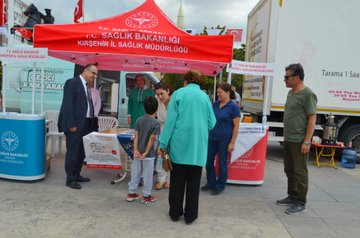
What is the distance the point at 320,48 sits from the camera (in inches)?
296

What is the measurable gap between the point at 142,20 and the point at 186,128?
2.29 meters

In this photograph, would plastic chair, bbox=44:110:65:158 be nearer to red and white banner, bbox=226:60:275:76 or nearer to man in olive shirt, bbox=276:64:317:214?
red and white banner, bbox=226:60:275:76

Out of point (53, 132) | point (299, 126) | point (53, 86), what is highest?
point (53, 86)

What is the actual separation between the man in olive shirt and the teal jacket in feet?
4.43

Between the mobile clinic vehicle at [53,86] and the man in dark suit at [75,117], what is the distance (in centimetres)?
430

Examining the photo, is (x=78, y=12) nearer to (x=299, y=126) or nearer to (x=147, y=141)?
(x=147, y=141)

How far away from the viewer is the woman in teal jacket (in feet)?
12.7

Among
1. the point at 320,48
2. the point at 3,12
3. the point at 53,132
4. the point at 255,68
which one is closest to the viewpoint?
the point at 255,68

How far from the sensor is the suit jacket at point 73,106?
5.05 metres

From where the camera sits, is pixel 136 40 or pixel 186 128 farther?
pixel 136 40

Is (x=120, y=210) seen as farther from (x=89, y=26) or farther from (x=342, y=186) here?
(x=342, y=186)

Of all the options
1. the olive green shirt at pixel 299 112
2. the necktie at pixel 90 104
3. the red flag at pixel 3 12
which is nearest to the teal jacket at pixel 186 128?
the olive green shirt at pixel 299 112

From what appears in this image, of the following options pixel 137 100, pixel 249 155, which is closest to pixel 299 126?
pixel 249 155

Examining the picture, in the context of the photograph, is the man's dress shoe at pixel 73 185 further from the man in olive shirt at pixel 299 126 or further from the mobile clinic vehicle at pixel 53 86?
the mobile clinic vehicle at pixel 53 86
